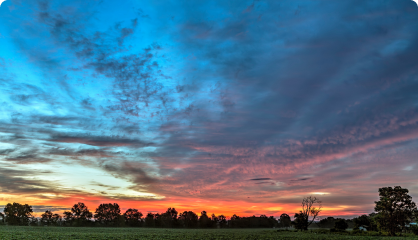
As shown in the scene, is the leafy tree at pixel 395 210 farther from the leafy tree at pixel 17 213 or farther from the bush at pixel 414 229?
the leafy tree at pixel 17 213

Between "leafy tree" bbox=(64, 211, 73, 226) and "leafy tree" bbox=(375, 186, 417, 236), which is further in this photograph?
"leafy tree" bbox=(64, 211, 73, 226)

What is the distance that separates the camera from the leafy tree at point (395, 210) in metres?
83.0

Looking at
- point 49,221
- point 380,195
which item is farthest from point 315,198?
point 49,221

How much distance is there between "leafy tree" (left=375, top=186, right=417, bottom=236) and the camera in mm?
83000

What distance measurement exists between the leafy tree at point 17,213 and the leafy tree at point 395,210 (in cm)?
22122

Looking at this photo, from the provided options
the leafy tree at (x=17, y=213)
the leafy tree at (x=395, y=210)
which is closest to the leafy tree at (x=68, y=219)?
the leafy tree at (x=17, y=213)

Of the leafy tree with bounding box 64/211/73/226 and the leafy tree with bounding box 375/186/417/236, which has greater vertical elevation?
the leafy tree with bounding box 375/186/417/236

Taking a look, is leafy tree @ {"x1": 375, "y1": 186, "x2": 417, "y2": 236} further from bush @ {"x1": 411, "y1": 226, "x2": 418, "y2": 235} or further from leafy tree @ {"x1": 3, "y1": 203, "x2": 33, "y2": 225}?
leafy tree @ {"x1": 3, "y1": 203, "x2": 33, "y2": 225}

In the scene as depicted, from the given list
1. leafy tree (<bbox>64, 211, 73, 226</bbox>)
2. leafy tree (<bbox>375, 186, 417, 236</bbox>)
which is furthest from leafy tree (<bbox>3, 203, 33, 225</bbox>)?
leafy tree (<bbox>375, 186, 417, 236</bbox>)

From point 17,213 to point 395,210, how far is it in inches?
9020

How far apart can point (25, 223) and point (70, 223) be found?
2965cm

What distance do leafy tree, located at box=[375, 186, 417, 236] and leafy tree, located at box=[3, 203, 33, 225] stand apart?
221 m

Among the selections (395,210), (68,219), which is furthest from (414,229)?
(68,219)

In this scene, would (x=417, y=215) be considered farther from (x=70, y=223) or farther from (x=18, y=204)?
(x=18, y=204)
